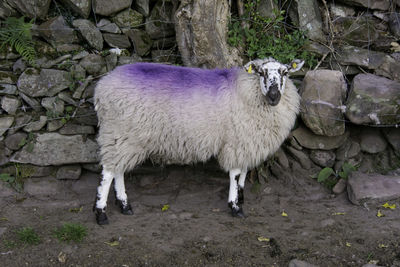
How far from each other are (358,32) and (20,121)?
16.9 feet

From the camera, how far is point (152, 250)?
392 centimetres

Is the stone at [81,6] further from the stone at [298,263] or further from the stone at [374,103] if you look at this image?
the stone at [298,263]

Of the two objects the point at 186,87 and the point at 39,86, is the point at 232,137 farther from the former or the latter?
the point at 39,86

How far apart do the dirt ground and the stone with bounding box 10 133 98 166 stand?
1.14ft

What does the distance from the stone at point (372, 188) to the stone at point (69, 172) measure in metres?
3.72

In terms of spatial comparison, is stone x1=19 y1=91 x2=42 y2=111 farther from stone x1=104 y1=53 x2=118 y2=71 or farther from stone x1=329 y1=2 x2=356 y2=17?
stone x1=329 y1=2 x2=356 y2=17

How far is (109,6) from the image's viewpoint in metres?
5.63

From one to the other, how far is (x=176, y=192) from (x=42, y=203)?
69.8 inches

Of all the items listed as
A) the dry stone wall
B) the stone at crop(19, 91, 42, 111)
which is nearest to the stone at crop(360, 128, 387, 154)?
the dry stone wall

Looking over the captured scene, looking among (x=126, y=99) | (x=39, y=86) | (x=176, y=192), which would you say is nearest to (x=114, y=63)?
(x=39, y=86)

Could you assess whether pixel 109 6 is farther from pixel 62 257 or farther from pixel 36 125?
pixel 62 257

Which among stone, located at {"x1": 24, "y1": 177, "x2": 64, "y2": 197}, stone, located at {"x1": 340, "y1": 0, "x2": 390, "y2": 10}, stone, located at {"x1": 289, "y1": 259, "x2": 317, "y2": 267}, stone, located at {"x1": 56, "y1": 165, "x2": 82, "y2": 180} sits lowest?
stone, located at {"x1": 24, "y1": 177, "x2": 64, "y2": 197}

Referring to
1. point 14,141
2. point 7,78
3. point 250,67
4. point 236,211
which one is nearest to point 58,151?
point 14,141

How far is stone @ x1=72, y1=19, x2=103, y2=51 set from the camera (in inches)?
219
